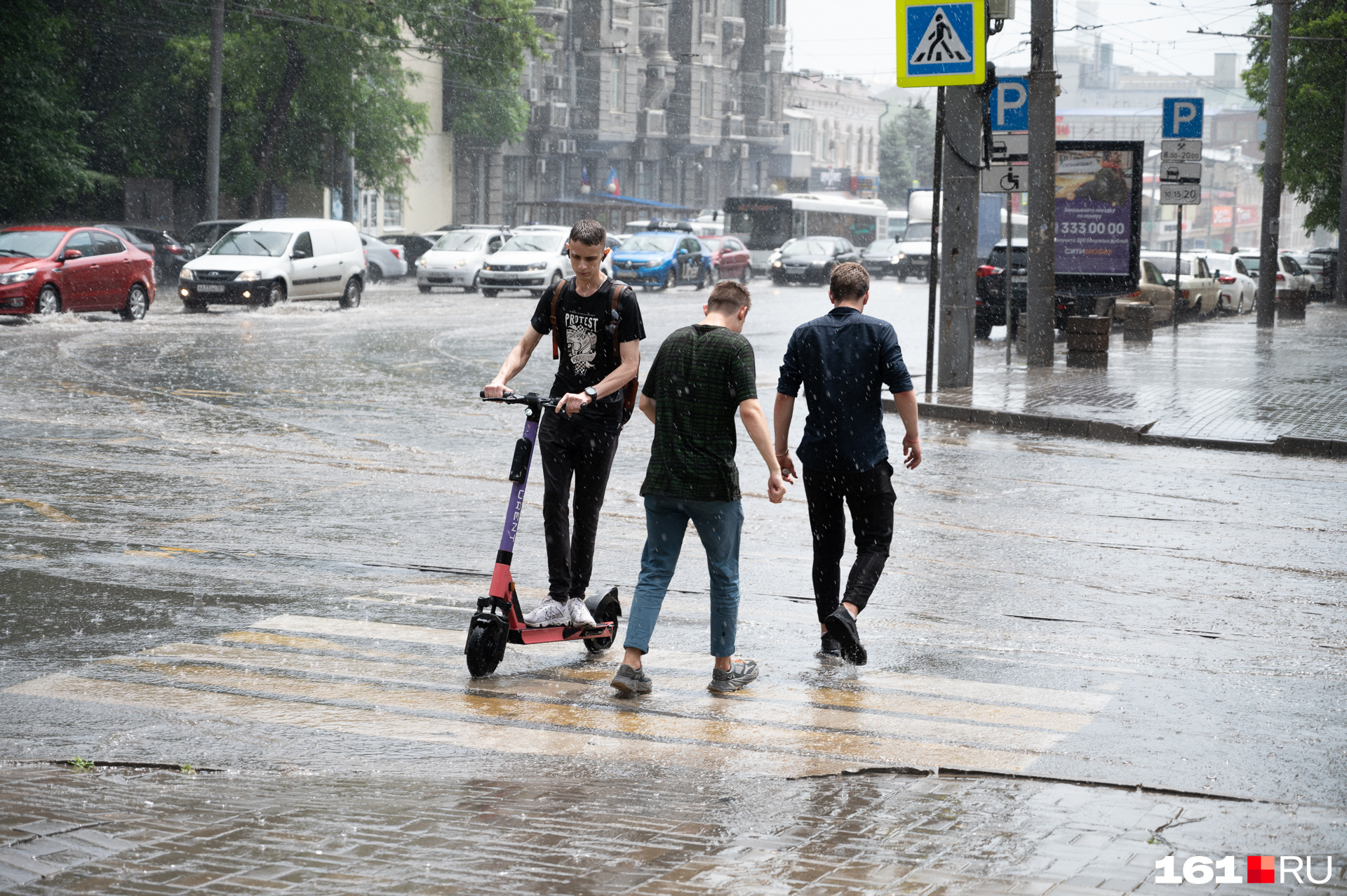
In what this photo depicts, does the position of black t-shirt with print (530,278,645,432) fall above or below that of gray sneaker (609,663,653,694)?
above

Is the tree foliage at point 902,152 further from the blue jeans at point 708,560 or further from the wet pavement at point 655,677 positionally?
the blue jeans at point 708,560

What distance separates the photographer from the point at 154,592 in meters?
7.41

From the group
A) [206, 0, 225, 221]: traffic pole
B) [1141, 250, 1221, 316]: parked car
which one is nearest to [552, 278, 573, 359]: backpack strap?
[1141, 250, 1221, 316]: parked car

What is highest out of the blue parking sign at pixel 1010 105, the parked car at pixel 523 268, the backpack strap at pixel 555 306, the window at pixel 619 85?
the window at pixel 619 85

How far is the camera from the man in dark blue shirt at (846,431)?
6633 mm

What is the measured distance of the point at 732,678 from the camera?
5.96m

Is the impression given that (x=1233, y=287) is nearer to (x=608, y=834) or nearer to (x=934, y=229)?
(x=934, y=229)

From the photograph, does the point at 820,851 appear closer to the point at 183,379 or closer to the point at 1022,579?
the point at 1022,579

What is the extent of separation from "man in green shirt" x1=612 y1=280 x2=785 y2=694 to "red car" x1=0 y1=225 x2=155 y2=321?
20516mm

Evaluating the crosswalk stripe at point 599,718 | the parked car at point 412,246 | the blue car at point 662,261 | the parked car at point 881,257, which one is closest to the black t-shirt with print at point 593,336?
the crosswalk stripe at point 599,718

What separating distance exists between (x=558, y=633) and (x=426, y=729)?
108 centimetres

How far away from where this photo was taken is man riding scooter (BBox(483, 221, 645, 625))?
6.41 meters

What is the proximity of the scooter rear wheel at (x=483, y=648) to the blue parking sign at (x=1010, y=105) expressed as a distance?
15.2 metres

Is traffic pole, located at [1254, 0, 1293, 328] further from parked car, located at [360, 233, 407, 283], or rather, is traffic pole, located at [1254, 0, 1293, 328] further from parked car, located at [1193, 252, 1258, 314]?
parked car, located at [360, 233, 407, 283]
